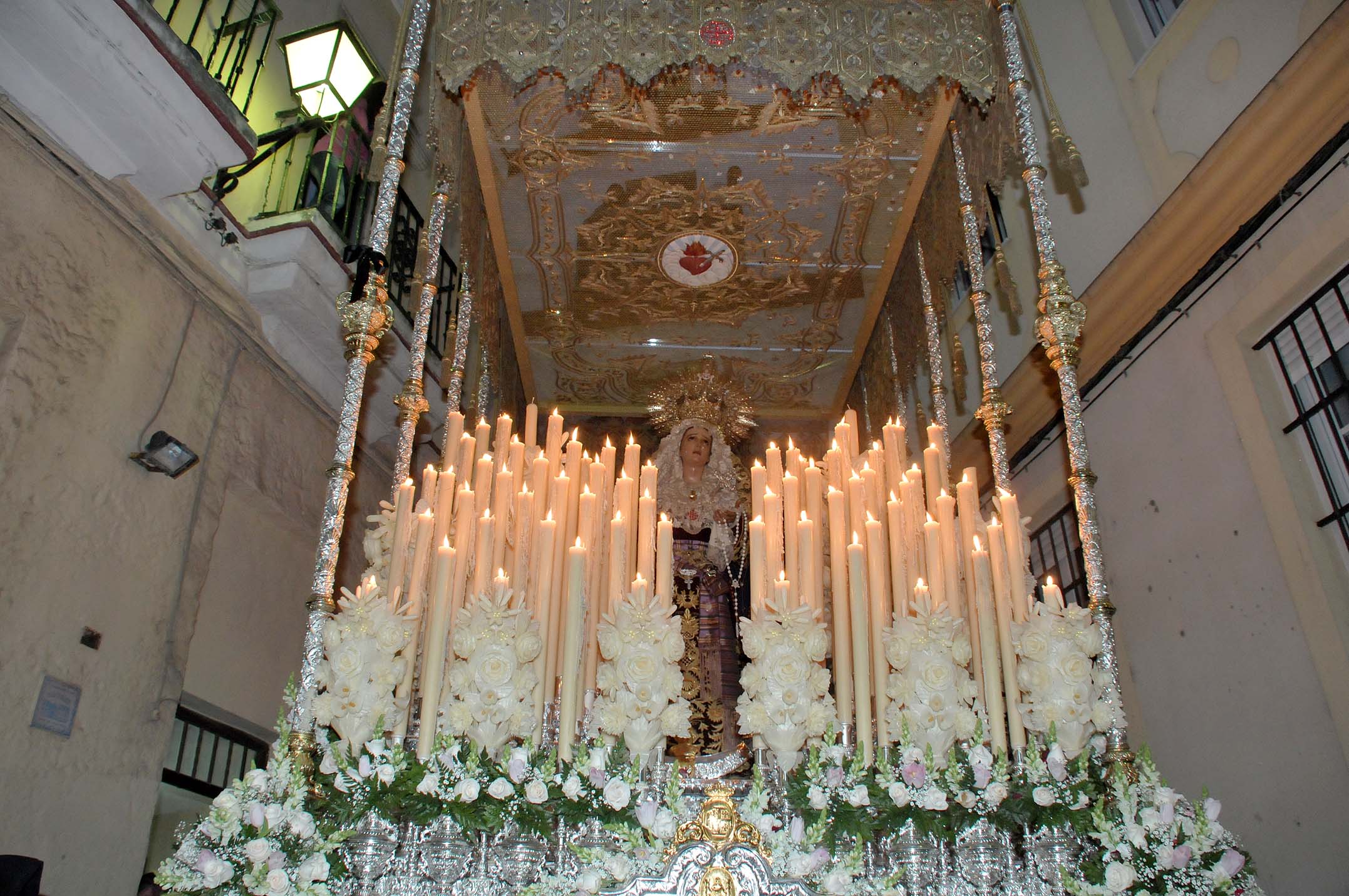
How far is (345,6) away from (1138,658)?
6924 millimetres

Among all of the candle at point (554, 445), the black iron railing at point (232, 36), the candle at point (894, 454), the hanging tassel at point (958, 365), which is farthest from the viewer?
the black iron railing at point (232, 36)

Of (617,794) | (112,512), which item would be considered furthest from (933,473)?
(112,512)

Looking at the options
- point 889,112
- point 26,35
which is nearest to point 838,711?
point 889,112

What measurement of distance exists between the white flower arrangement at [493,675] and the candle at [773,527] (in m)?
0.84

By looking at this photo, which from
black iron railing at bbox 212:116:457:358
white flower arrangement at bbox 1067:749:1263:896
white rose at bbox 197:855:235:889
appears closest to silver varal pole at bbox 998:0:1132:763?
white flower arrangement at bbox 1067:749:1263:896

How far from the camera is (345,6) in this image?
7547 millimetres

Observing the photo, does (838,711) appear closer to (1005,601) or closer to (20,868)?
(1005,601)

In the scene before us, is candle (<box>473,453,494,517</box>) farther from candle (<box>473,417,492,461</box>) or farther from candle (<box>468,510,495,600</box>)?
candle (<box>468,510,495,600</box>)

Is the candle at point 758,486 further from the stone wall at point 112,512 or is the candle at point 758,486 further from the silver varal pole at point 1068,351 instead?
the stone wall at point 112,512

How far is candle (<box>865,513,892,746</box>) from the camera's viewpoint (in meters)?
3.13

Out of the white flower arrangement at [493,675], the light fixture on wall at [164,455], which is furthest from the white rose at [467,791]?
the light fixture on wall at [164,455]

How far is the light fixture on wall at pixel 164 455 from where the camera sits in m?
4.48

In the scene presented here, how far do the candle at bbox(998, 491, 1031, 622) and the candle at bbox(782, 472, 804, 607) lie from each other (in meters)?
0.68

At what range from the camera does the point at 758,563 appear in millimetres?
3365
